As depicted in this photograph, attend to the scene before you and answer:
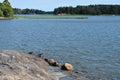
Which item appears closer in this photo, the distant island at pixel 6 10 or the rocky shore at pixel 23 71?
the rocky shore at pixel 23 71

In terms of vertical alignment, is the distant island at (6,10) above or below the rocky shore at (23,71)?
below

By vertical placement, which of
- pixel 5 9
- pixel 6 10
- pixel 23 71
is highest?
pixel 23 71

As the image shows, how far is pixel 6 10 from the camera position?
190 metres

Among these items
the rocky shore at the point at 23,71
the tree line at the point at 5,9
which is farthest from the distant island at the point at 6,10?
the rocky shore at the point at 23,71

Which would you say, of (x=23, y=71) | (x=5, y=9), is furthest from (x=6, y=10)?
(x=23, y=71)

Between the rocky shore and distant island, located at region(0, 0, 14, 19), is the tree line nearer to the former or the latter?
distant island, located at region(0, 0, 14, 19)

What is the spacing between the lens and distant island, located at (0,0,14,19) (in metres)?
188

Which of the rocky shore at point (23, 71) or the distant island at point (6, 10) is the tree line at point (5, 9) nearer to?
the distant island at point (6, 10)

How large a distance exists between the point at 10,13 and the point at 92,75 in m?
171

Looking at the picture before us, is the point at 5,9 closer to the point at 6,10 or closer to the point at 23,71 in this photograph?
the point at 6,10

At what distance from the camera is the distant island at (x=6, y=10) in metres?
188

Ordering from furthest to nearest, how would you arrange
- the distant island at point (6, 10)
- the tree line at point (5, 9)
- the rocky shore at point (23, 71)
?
the distant island at point (6, 10) < the tree line at point (5, 9) < the rocky shore at point (23, 71)

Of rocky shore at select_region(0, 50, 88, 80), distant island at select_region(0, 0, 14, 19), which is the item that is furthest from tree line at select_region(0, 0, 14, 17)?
rocky shore at select_region(0, 50, 88, 80)

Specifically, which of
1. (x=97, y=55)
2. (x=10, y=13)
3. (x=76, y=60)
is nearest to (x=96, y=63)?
(x=76, y=60)
